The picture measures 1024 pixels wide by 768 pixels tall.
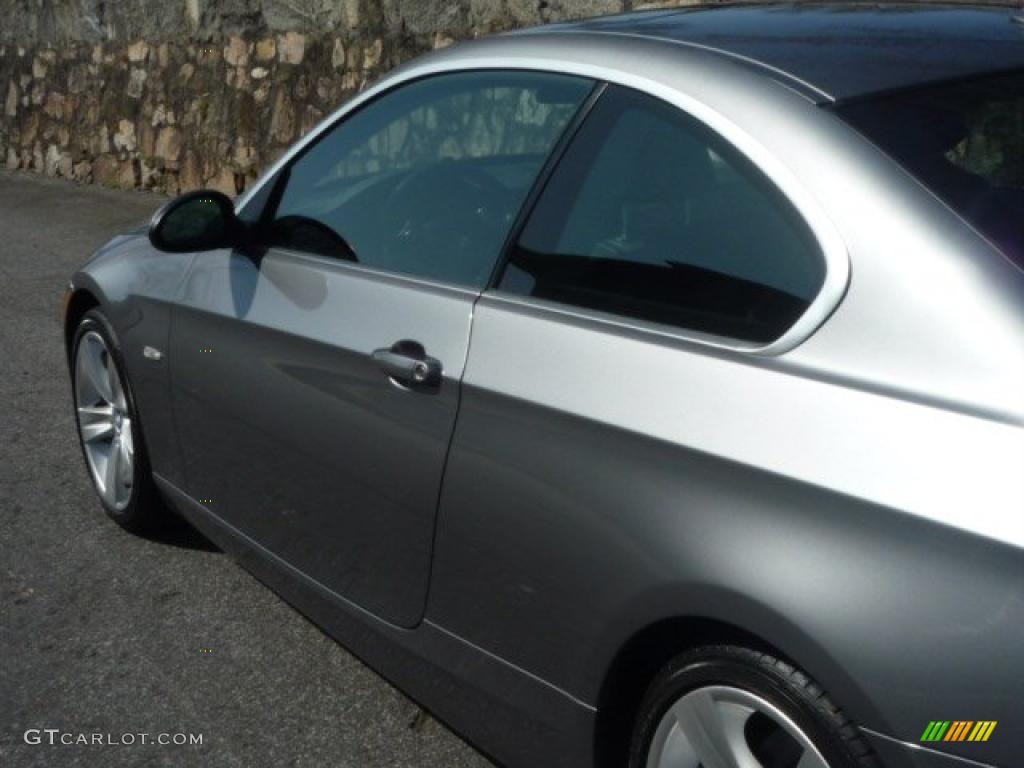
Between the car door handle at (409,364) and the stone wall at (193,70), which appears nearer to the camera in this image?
the car door handle at (409,364)

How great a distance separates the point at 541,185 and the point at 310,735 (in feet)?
4.93

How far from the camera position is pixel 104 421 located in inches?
198

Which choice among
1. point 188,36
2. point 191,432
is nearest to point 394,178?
point 191,432

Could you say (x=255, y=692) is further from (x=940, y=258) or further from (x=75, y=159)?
(x=75, y=159)

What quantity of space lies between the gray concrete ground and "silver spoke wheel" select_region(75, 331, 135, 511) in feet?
0.64

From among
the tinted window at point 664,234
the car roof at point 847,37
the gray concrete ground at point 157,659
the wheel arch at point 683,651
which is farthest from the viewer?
the gray concrete ground at point 157,659

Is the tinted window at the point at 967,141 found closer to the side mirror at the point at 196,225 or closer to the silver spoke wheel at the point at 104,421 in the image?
the side mirror at the point at 196,225

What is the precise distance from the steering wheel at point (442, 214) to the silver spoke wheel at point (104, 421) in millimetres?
1544

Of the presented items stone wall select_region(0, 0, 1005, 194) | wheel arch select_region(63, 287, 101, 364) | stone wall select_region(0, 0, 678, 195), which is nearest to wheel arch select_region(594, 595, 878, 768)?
wheel arch select_region(63, 287, 101, 364)

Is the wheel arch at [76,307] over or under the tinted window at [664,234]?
under

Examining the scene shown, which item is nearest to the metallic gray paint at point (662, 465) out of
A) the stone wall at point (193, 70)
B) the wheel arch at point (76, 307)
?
the wheel arch at point (76, 307)

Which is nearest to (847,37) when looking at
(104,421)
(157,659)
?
(157,659)

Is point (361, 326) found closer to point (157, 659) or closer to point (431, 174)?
point (431, 174)

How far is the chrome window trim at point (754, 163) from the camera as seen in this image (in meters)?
2.46
